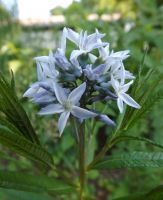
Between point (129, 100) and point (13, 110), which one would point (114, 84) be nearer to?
point (129, 100)

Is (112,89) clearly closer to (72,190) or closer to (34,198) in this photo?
(72,190)

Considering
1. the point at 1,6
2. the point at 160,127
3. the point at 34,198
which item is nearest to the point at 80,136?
the point at 34,198

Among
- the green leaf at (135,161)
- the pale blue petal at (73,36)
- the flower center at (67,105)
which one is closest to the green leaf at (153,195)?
the green leaf at (135,161)

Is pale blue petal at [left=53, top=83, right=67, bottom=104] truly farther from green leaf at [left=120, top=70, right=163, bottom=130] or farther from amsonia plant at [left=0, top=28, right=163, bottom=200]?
green leaf at [left=120, top=70, right=163, bottom=130]

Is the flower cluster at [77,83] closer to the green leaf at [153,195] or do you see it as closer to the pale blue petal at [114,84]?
the pale blue petal at [114,84]

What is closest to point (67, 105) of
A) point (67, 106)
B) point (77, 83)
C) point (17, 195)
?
point (67, 106)

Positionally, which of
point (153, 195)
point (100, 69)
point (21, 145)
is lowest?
point (153, 195)

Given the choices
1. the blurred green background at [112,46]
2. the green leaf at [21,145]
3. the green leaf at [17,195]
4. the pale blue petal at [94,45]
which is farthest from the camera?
the blurred green background at [112,46]

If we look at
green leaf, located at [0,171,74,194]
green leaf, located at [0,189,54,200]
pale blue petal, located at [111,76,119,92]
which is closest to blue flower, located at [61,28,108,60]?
pale blue petal, located at [111,76,119,92]
